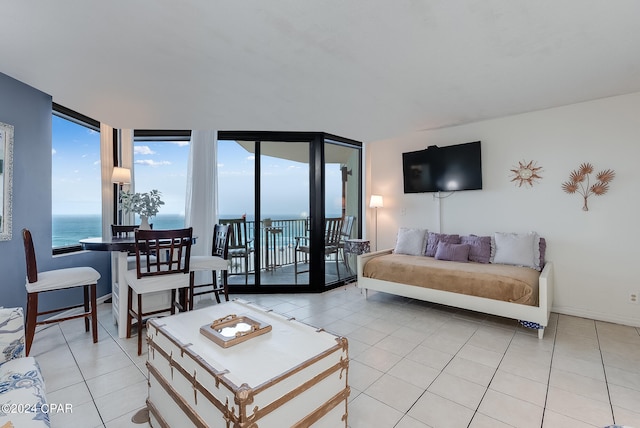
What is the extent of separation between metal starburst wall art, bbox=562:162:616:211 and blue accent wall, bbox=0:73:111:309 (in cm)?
571

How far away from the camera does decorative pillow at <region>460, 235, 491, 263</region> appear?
11.5ft

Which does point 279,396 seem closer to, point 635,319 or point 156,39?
point 156,39

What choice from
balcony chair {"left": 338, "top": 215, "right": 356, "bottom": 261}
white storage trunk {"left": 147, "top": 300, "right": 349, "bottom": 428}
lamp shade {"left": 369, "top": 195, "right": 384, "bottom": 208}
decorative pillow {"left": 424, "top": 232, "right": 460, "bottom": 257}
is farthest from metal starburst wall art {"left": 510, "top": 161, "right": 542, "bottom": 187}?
white storage trunk {"left": 147, "top": 300, "right": 349, "bottom": 428}

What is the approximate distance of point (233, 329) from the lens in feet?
5.07

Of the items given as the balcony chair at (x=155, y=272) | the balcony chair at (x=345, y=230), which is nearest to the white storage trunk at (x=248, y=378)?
the balcony chair at (x=155, y=272)

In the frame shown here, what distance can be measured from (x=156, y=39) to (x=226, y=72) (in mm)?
581

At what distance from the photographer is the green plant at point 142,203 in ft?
9.75

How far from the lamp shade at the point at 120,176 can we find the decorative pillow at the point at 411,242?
376 cm

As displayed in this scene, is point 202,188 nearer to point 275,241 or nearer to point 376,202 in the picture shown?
point 275,241

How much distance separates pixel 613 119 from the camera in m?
3.04

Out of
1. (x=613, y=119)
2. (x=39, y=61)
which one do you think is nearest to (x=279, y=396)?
(x=39, y=61)

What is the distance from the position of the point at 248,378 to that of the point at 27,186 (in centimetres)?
322

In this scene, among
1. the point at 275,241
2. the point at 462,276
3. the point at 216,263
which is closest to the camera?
the point at 462,276

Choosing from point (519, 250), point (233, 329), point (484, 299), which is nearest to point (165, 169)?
point (233, 329)
